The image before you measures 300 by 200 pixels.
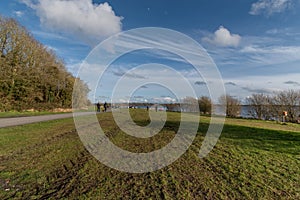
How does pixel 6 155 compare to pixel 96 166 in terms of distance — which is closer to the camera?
pixel 96 166

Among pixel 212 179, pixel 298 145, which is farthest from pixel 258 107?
pixel 212 179

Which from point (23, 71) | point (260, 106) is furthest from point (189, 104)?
point (23, 71)

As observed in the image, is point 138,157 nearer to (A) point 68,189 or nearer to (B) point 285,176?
(A) point 68,189

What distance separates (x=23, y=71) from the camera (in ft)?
87.6

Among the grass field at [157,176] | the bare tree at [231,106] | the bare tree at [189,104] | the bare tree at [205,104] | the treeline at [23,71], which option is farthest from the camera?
the bare tree at [189,104]

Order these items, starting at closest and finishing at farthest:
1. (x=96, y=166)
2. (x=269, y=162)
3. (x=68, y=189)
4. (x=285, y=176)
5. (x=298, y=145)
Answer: (x=68, y=189), (x=285, y=176), (x=96, y=166), (x=269, y=162), (x=298, y=145)

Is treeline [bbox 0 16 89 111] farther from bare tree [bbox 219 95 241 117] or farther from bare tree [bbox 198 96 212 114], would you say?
bare tree [bbox 219 95 241 117]

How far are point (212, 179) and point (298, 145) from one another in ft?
20.3

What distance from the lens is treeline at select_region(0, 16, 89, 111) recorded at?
80.4ft

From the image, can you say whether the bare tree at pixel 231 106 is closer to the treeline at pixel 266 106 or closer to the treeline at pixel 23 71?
the treeline at pixel 266 106

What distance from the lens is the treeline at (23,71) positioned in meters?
24.5

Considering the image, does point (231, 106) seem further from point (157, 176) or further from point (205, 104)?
point (157, 176)

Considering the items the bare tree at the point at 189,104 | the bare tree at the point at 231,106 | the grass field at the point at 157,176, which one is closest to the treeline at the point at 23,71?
the grass field at the point at 157,176

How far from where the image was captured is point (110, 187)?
14.2 feet
